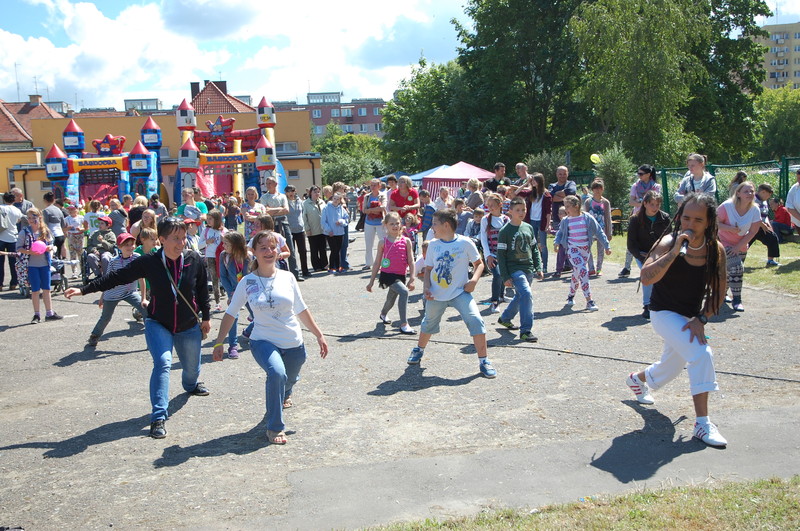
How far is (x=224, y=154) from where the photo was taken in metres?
29.9

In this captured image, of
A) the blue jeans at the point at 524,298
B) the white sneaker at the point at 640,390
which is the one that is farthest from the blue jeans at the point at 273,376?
the blue jeans at the point at 524,298

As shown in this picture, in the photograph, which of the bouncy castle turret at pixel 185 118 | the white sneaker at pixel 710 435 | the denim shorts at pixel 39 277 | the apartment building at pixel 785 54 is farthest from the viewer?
the apartment building at pixel 785 54

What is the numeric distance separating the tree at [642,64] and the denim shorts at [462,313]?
2405 centimetres

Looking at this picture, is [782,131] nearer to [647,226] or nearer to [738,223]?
[738,223]

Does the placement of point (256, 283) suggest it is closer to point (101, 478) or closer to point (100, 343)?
point (101, 478)

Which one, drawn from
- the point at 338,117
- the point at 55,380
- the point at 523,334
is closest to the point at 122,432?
the point at 55,380

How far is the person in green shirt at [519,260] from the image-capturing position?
28.2 ft

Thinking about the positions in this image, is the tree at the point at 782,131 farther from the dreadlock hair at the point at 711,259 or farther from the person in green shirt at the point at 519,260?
Result: the dreadlock hair at the point at 711,259

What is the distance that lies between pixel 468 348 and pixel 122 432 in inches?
156

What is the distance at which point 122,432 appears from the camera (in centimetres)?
602

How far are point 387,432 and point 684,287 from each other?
2578mm

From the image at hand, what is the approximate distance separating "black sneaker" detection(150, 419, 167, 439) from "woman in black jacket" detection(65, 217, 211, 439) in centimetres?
5

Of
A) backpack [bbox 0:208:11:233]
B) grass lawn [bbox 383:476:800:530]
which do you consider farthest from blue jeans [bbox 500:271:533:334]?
backpack [bbox 0:208:11:233]

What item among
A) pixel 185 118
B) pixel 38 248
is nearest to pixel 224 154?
pixel 185 118
